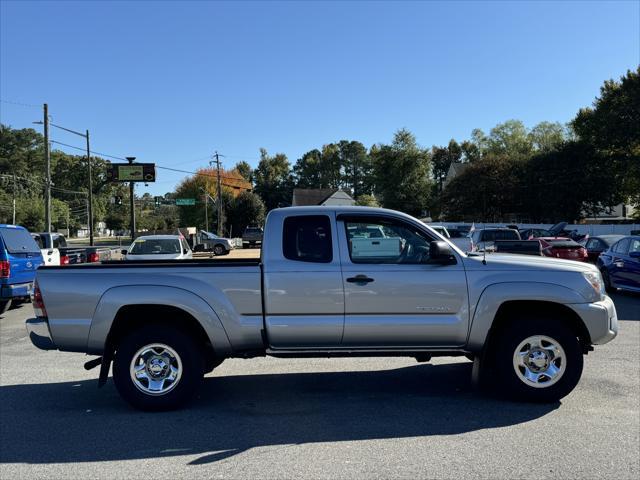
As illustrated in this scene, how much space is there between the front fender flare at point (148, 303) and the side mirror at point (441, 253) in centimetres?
215

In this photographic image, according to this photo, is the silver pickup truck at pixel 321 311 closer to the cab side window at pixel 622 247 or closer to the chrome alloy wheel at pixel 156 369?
the chrome alloy wheel at pixel 156 369

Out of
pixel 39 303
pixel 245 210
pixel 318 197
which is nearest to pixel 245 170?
pixel 318 197

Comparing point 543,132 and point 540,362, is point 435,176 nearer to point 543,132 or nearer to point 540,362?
point 543,132

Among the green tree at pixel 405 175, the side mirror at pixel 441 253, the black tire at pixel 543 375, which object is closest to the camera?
the side mirror at pixel 441 253

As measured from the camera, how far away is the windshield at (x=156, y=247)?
1445 cm

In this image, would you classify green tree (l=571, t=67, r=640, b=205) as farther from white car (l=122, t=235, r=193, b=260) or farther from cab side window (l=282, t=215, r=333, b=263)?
cab side window (l=282, t=215, r=333, b=263)

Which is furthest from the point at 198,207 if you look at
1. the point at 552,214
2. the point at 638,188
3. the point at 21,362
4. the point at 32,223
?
the point at 21,362

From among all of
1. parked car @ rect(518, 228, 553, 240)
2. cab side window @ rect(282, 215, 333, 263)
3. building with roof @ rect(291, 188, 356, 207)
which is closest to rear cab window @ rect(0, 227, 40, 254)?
cab side window @ rect(282, 215, 333, 263)

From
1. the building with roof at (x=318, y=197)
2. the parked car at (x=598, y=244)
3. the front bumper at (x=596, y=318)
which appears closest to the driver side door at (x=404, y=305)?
the front bumper at (x=596, y=318)

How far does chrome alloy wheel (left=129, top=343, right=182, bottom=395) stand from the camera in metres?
5.01

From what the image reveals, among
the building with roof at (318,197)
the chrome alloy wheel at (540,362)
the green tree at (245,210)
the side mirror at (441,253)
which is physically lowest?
the chrome alloy wheel at (540,362)

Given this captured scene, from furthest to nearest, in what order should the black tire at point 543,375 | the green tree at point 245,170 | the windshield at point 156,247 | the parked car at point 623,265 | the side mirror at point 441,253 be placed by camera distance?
the green tree at point 245,170 < the windshield at point 156,247 < the parked car at point 623,265 < the black tire at point 543,375 < the side mirror at point 441,253

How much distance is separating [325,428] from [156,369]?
5.76 ft

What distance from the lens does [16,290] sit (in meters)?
10.5
